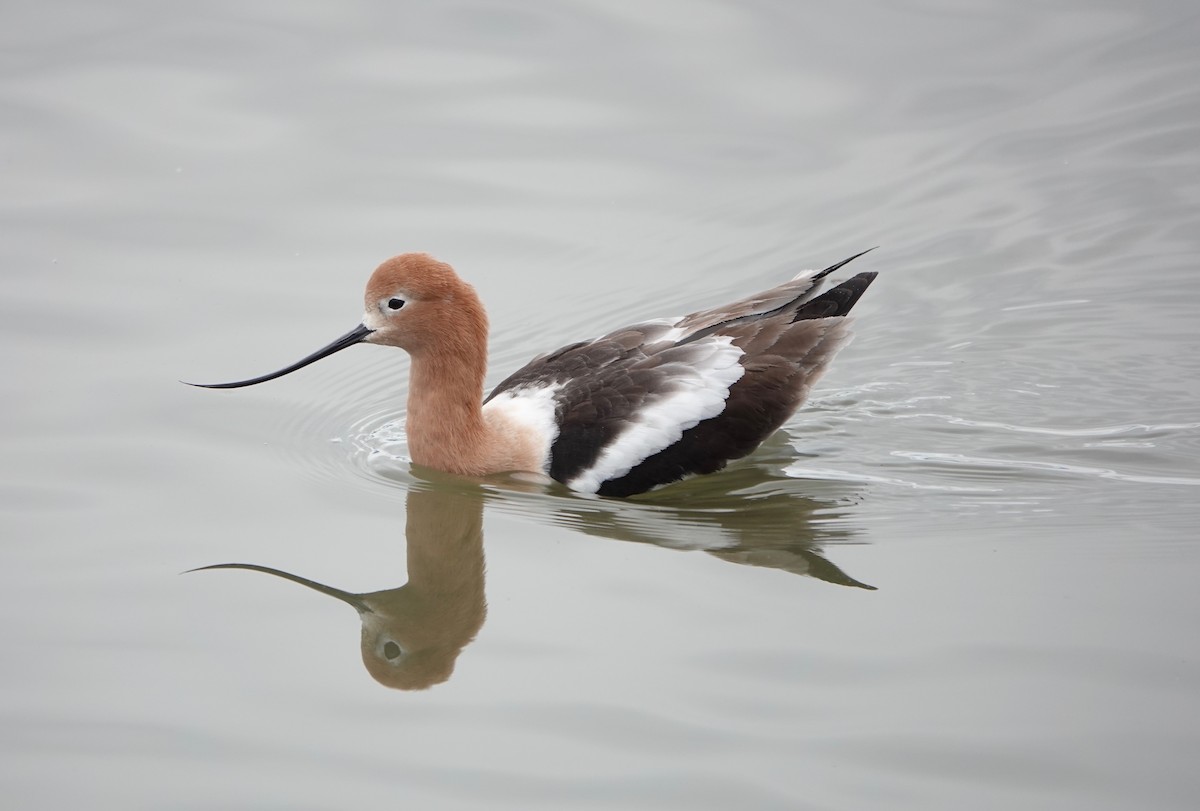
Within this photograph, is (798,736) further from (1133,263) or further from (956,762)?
(1133,263)

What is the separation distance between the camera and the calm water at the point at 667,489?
5074 mm

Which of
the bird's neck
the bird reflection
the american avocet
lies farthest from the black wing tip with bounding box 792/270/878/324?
the bird's neck

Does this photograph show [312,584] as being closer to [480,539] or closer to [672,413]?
[480,539]

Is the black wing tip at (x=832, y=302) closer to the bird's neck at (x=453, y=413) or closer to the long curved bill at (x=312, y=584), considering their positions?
the bird's neck at (x=453, y=413)

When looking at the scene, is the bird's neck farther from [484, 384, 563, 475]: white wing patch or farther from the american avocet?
[484, 384, 563, 475]: white wing patch

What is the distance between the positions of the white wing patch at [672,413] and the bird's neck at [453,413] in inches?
22.2

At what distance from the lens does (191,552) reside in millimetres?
6484

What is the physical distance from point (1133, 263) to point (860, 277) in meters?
2.56

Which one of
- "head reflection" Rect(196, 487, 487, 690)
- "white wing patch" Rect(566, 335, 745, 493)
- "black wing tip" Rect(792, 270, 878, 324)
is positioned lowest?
"head reflection" Rect(196, 487, 487, 690)

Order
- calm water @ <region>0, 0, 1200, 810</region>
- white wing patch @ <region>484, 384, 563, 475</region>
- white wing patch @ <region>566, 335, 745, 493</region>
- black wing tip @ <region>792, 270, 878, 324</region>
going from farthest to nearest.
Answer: black wing tip @ <region>792, 270, 878, 324</region>, white wing patch @ <region>484, 384, 563, 475</region>, white wing patch @ <region>566, 335, 745, 493</region>, calm water @ <region>0, 0, 1200, 810</region>

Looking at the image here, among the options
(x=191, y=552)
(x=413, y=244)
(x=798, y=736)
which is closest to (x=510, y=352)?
(x=413, y=244)

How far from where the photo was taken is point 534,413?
7.55m

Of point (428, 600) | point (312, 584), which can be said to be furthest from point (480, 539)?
point (312, 584)

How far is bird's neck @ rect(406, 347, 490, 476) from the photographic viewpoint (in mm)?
7504
